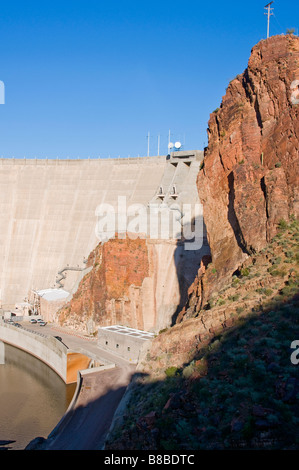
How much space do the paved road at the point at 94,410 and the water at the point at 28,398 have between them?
3.77 m

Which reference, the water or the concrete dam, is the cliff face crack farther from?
the concrete dam

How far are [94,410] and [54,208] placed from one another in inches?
1679

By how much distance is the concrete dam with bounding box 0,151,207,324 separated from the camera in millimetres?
58031

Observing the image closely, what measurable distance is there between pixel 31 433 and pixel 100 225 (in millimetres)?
35049

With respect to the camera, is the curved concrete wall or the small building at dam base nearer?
the small building at dam base

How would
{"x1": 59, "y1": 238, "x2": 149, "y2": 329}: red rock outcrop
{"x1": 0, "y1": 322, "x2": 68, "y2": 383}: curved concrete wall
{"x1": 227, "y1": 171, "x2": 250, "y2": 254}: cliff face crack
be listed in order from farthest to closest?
{"x1": 59, "y1": 238, "x2": 149, "y2": 329}: red rock outcrop
{"x1": 0, "y1": 322, "x2": 68, "y2": 383}: curved concrete wall
{"x1": 227, "y1": 171, "x2": 250, "y2": 254}: cliff face crack

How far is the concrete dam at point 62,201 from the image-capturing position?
2285 inches

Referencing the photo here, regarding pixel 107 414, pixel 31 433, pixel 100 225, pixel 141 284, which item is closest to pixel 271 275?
pixel 107 414

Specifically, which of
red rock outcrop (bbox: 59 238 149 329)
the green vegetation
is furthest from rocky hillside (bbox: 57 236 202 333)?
the green vegetation

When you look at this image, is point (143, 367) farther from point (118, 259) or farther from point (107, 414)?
point (118, 259)

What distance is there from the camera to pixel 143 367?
1786cm

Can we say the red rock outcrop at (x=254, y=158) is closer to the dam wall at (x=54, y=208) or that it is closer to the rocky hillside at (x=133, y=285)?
the rocky hillside at (x=133, y=285)

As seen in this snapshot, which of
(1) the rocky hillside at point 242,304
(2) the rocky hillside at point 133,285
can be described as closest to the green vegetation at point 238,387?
(1) the rocky hillside at point 242,304

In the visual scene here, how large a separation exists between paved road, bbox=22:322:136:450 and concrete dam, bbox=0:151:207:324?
2597cm
